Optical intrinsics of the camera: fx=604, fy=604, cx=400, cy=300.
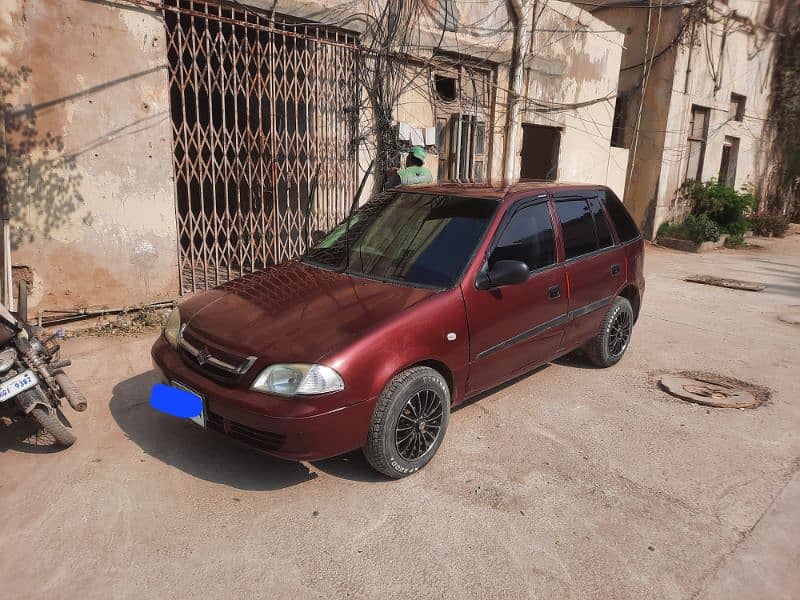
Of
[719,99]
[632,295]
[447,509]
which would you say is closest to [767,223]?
[719,99]

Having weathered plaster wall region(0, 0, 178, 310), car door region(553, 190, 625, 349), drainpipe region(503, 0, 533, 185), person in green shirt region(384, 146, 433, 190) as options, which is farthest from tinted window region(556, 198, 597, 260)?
drainpipe region(503, 0, 533, 185)

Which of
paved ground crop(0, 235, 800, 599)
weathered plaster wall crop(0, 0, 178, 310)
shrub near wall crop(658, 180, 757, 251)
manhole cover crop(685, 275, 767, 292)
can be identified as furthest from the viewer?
shrub near wall crop(658, 180, 757, 251)

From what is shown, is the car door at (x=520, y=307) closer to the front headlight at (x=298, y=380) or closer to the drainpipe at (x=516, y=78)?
the front headlight at (x=298, y=380)

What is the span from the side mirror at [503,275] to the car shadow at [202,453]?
1.44 meters

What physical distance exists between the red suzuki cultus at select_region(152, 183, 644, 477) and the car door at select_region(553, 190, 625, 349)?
0.01 meters

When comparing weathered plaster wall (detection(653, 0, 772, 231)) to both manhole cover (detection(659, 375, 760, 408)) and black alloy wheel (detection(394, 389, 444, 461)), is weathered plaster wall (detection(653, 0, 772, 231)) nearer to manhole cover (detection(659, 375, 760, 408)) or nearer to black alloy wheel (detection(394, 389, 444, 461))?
manhole cover (detection(659, 375, 760, 408))

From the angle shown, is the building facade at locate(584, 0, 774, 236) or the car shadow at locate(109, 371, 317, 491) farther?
the building facade at locate(584, 0, 774, 236)

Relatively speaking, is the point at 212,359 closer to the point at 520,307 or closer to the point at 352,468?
the point at 352,468

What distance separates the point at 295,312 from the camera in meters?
3.24

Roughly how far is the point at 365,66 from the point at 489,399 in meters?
4.66

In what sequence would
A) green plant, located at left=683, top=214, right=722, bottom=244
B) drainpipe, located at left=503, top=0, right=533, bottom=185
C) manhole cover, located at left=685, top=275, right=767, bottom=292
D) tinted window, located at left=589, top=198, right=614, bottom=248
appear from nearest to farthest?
1. tinted window, located at left=589, top=198, right=614, bottom=248
2. manhole cover, located at left=685, top=275, right=767, bottom=292
3. drainpipe, located at left=503, top=0, right=533, bottom=185
4. green plant, located at left=683, top=214, right=722, bottom=244

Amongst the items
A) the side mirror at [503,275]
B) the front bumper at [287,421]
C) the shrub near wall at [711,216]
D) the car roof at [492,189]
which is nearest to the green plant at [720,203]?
the shrub near wall at [711,216]

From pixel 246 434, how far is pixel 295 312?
0.69 m

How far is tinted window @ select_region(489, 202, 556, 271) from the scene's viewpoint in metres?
3.75
